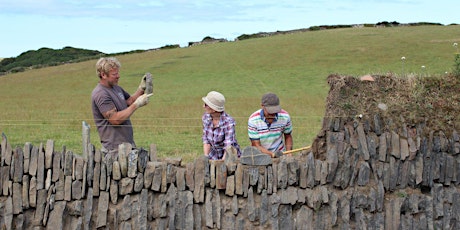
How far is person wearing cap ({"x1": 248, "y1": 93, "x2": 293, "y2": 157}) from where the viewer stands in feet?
24.2

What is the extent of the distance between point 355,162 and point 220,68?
36562 mm

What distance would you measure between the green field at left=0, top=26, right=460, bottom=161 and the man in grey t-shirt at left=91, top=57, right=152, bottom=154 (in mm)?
4019

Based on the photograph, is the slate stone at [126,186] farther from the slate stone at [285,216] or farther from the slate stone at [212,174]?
the slate stone at [285,216]

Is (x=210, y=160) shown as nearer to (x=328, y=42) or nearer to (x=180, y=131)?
(x=180, y=131)

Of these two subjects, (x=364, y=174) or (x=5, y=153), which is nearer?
(x=5, y=153)

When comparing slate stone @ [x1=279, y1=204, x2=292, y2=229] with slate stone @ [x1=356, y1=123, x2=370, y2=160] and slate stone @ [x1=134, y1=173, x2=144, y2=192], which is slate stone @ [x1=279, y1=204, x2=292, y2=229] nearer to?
slate stone @ [x1=356, y1=123, x2=370, y2=160]

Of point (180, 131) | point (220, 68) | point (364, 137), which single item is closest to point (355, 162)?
point (364, 137)

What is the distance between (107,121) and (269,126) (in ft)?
6.24

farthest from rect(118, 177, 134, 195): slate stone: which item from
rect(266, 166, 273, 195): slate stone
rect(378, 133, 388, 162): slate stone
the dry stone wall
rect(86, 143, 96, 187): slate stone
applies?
rect(378, 133, 388, 162): slate stone

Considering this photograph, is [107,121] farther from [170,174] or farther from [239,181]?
[239,181]

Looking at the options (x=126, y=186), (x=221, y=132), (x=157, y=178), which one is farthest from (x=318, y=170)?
(x=126, y=186)

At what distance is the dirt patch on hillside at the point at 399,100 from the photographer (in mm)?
7504

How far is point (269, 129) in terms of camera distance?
7578 millimetres

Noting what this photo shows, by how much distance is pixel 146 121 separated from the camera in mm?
18859
